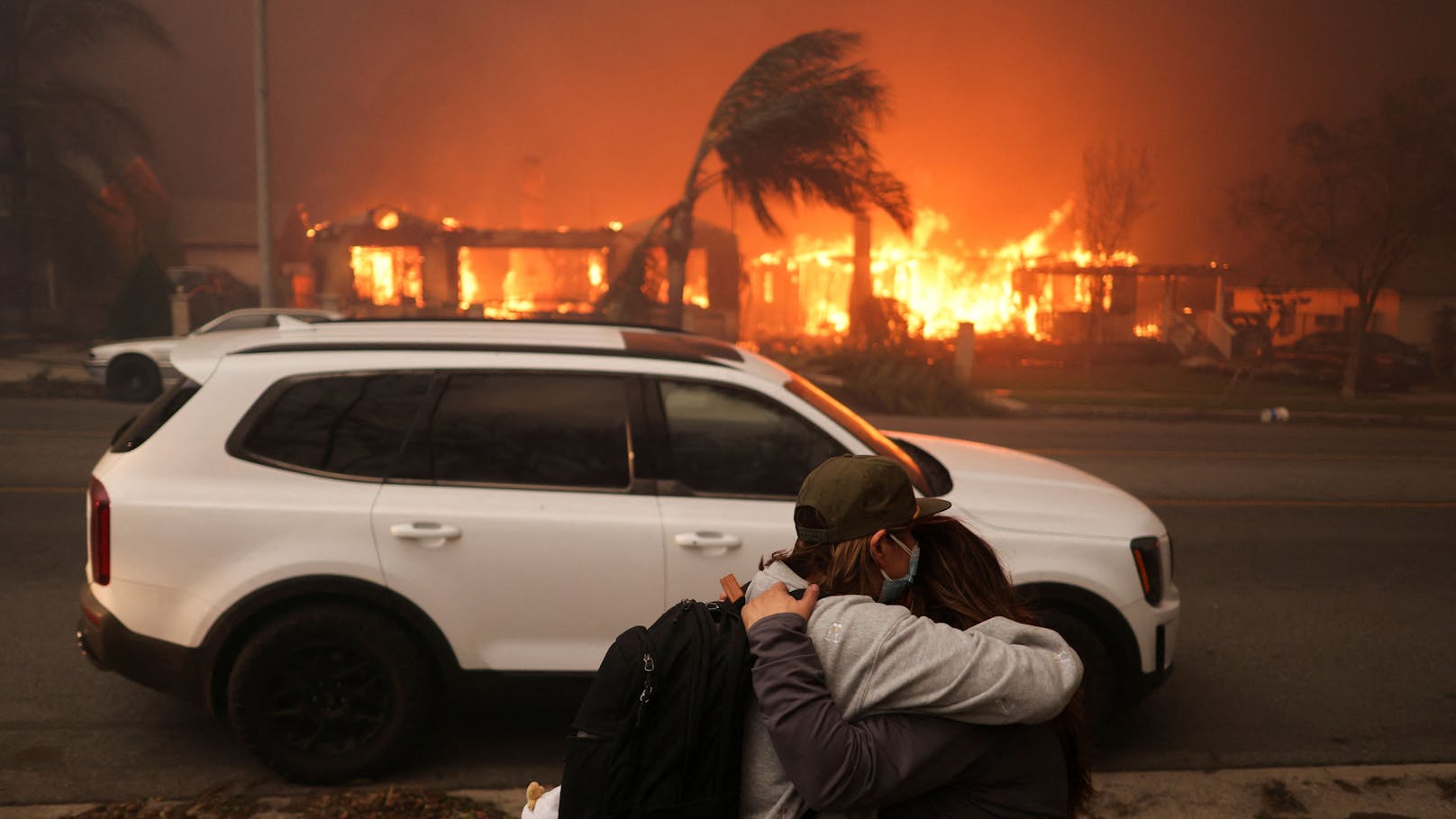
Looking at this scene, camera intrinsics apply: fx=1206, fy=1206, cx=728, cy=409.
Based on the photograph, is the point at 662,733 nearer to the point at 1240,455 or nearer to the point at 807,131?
the point at 1240,455

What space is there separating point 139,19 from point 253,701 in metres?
35.3

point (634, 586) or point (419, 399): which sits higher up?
point (419, 399)

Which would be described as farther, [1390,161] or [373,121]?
[373,121]

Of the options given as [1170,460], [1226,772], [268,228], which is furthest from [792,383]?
[268,228]

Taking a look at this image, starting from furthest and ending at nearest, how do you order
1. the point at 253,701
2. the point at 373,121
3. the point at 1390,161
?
the point at 373,121 < the point at 1390,161 < the point at 253,701

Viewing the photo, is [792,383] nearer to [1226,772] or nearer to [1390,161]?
[1226,772]

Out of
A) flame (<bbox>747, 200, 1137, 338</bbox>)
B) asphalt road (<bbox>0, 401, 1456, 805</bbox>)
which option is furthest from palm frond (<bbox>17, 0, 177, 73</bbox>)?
asphalt road (<bbox>0, 401, 1456, 805</bbox>)

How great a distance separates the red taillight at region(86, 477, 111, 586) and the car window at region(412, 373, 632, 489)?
45.9 inches

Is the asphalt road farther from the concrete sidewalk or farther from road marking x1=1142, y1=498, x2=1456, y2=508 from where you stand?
the concrete sidewalk

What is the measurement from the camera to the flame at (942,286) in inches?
1439

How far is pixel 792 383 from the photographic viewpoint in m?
5.09

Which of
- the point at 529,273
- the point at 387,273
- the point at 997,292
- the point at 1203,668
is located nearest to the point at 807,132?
the point at 387,273

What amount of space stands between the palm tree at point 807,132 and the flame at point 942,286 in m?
9.04

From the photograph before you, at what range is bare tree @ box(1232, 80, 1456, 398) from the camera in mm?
23594
